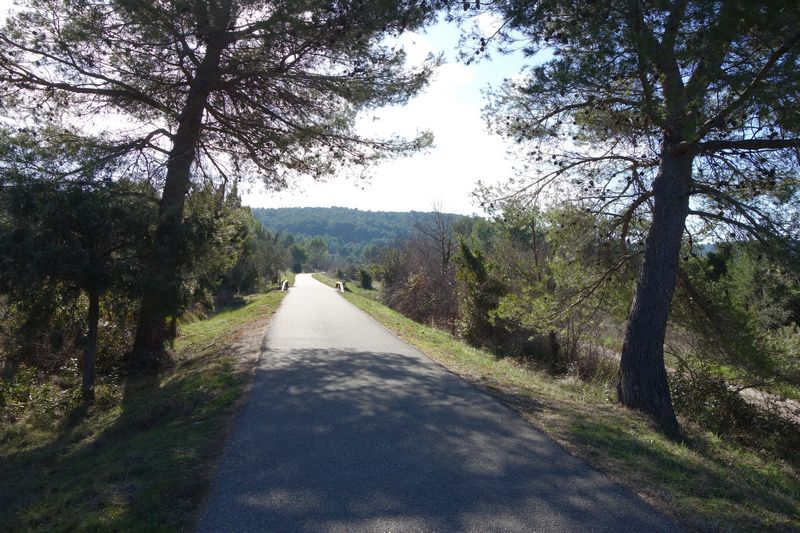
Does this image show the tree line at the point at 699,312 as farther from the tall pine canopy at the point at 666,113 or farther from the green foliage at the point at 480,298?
the green foliage at the point at 480,298

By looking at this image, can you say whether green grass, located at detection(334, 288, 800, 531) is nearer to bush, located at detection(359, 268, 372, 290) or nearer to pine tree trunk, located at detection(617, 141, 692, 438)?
pine tree trunk, located at detection(617, 141, 692, 438)

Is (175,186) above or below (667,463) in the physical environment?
above

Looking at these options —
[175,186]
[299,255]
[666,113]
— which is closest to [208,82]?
[175,186]

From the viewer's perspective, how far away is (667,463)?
200 inches

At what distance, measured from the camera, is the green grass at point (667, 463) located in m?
3.98

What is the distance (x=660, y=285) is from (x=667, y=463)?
3.61 m

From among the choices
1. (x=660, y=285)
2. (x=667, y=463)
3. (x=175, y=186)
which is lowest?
(x=667, y=463)

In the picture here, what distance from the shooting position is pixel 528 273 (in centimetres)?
1647

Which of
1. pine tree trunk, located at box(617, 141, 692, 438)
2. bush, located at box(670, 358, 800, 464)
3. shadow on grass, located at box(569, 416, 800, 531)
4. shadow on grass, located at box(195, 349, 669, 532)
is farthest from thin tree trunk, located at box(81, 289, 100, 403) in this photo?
bush, located at box(670, 358, 800, 464)

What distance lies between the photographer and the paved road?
3621 millimetres

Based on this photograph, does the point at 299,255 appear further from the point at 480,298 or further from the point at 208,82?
the point at 208,82

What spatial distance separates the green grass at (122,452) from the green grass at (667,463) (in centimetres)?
373

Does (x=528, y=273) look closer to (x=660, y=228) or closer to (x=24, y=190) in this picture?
(x=660, y=228)

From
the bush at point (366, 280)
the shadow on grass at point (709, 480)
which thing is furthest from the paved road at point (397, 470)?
the bush at point (366, 280)
